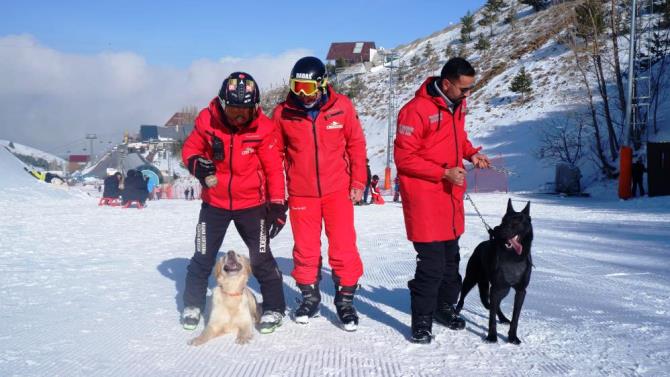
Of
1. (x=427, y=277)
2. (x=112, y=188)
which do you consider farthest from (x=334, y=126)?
(x=112, y=188)

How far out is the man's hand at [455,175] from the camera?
3.34 metres

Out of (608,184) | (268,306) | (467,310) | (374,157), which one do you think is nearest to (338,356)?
(268,306)

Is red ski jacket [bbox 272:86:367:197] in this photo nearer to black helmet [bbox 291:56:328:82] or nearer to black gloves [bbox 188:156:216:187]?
black helmet [bbox 291:56:328:82]

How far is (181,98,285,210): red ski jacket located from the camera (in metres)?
3.71

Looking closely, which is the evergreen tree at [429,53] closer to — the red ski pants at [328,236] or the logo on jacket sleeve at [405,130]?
the red ski pants at [328,236]

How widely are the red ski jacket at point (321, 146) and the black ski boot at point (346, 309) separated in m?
0.73

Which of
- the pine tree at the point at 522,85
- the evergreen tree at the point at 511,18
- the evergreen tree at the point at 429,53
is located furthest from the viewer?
the evergreen tree at the point at 429,53

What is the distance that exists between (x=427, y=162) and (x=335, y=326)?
134cm

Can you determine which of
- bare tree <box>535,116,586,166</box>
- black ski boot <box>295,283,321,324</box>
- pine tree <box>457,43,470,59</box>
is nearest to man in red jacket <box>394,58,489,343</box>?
black ski boot <box>295,283,321,324</box>

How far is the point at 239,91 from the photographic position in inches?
141

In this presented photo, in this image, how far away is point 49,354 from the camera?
10.2 ft

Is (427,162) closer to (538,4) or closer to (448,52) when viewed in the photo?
(448,52)

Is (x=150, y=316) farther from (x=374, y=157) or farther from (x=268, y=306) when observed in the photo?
(x=374, y=157)

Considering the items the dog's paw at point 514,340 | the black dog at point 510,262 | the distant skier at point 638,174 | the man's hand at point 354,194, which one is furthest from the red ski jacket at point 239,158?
the distant skier at point 638,174
